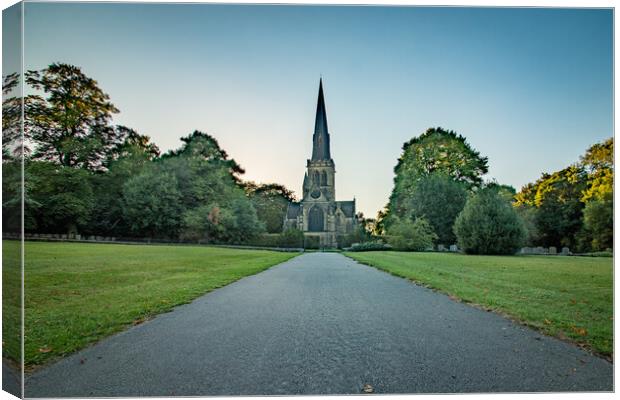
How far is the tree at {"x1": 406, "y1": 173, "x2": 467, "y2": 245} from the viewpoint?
612 inches

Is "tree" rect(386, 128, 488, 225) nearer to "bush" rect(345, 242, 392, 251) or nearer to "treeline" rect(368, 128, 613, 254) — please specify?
"treeline" rect(368, 128, 613, 254)

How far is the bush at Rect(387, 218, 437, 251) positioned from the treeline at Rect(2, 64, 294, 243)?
516 inches

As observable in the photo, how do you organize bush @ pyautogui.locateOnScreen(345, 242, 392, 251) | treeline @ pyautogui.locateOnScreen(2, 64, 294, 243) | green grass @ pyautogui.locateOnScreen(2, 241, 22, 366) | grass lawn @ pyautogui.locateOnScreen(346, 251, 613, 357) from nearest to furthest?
1. green grass @ pyautogui.locateOnScreen(2, 241, 22, 366)
2. treeline @ pyautogui.locateOnScreen(2, 64, 294, 243)
3. grass lawn @ pyautogui.locateOnScreen(346, 251, 613, 357)
4. bush @ pyautogui.locateOnScreen(345, 242, 392, 251)

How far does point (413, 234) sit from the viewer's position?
20.7 metres

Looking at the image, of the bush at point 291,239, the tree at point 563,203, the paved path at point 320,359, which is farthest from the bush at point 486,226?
the paved path at point 320,359

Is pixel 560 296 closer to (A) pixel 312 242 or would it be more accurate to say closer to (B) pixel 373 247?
(B) pixel 373 247

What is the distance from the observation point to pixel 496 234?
45.4 ft

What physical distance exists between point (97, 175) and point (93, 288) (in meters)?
2.02

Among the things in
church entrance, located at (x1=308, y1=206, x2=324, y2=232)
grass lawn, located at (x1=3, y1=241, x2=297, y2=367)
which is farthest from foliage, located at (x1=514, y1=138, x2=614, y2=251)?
church entrance, located at (x1=308, y1=206, x2=324, y2=232)

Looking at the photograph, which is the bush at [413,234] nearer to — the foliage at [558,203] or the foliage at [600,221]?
the foliage at [558,203]

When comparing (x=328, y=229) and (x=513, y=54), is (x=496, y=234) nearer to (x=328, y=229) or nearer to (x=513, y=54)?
(x=513, y=54)

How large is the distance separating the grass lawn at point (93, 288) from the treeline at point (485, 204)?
15.9 feet

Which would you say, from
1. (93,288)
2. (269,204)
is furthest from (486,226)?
(93,288)

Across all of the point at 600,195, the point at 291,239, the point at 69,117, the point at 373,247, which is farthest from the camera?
the point at 373,247
